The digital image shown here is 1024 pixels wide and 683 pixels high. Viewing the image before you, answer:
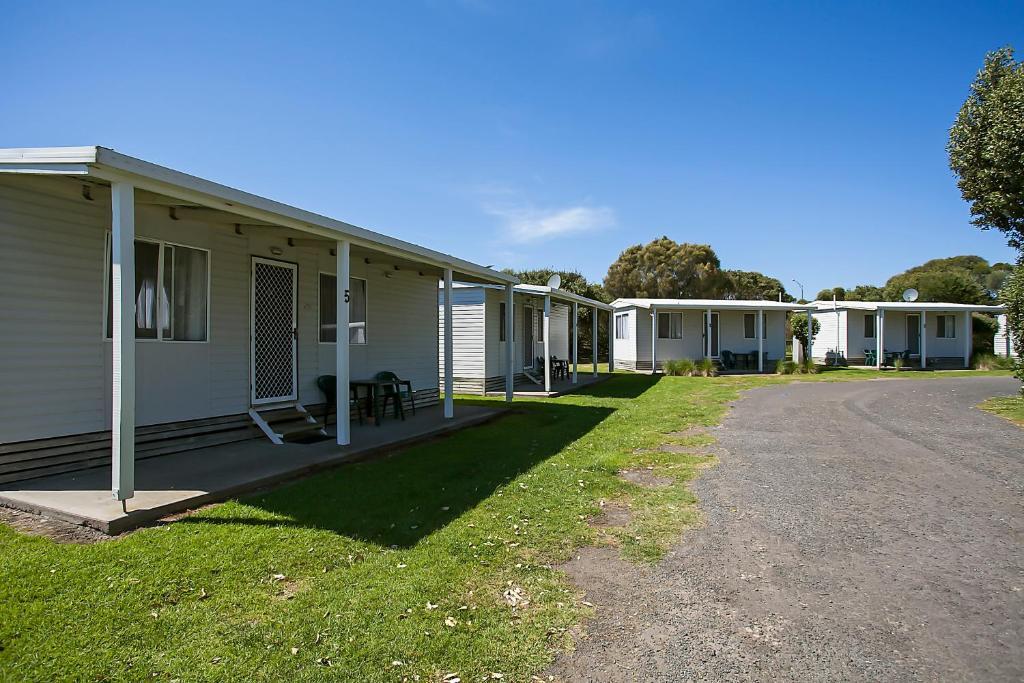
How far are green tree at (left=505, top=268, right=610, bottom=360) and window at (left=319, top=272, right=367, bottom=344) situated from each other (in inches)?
798

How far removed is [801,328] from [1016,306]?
1585 cm

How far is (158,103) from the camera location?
9.49 metres

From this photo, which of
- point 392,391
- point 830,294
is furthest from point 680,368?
point 830,294

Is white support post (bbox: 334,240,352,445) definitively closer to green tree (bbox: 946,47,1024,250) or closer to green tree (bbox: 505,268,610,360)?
green tree (bbox: 946,47,1024,250)

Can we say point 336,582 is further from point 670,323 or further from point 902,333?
point 902,333

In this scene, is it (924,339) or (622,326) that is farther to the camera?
(622,326)

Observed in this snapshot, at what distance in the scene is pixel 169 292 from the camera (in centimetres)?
688

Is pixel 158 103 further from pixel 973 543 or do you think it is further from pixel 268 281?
pixel 973 543

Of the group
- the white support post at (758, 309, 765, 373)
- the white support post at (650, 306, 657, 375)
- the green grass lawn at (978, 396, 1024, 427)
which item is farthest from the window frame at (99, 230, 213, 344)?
the white support post at (758, 309, 765, 373)

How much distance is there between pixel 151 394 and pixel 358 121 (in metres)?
7.88

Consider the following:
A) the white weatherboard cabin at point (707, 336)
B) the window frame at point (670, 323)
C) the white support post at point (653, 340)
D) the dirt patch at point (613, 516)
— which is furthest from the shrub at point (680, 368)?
the dirt patch at point (613, 516)

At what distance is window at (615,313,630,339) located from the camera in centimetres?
2590

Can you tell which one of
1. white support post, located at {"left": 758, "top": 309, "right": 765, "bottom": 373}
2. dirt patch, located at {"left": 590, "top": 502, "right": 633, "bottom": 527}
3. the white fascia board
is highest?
the white fascia board

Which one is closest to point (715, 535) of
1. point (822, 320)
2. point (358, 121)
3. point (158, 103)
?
point (158, 103)
